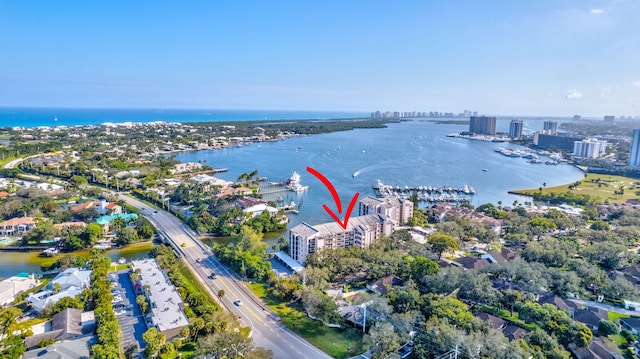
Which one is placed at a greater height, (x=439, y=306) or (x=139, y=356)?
(x=439, y=306)

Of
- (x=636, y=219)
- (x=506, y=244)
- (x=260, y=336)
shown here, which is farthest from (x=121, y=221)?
(x=636, y=219)

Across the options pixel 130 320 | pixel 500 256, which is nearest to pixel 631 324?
pixel 500 256

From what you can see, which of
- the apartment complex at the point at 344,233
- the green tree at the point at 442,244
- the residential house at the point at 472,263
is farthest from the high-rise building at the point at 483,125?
the residential house at the point at 472,263

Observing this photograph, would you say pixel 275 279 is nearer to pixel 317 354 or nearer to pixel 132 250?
pixel 317 354

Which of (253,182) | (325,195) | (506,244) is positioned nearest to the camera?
(506,244)

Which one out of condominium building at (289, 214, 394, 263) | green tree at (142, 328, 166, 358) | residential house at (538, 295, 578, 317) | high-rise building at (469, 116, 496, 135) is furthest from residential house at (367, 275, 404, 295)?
high-rise building at (469, 116, 496, 135)

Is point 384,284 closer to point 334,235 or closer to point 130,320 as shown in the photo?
point 334,235
